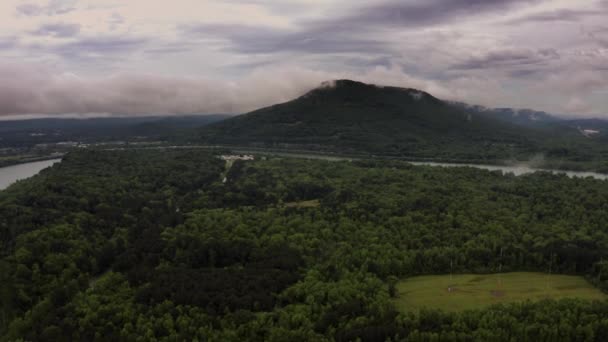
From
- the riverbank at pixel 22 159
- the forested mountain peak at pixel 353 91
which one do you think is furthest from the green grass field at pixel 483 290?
the forested mountain peak at pixel 353 91

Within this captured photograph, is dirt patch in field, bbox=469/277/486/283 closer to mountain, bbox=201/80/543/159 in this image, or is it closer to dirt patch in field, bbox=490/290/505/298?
dirt patch in field, bbox=490/290/505/298

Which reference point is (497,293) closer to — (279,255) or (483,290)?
(483,290)

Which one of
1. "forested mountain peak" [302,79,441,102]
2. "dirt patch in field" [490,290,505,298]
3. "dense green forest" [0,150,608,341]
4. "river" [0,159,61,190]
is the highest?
"forested mountain peak" [302,79,441,102]

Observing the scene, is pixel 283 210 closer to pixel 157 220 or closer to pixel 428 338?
pixel 157 220

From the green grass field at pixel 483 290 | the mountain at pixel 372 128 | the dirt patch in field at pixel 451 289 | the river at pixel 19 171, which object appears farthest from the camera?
the mountain at pixel 372 128

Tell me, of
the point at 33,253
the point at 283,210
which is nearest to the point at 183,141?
the point at 283,210

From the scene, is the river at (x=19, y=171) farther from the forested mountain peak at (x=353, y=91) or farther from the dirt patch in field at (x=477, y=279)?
→ the forested mountain peak at (x=353, y=91)

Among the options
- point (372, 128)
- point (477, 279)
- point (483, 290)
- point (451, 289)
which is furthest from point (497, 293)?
point (372, 128)

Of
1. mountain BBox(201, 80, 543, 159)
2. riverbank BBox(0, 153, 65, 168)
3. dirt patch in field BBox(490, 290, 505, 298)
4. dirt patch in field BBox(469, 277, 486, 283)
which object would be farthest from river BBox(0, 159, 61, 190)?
dirt patch in field BBox(490, 290, 505, 298)
